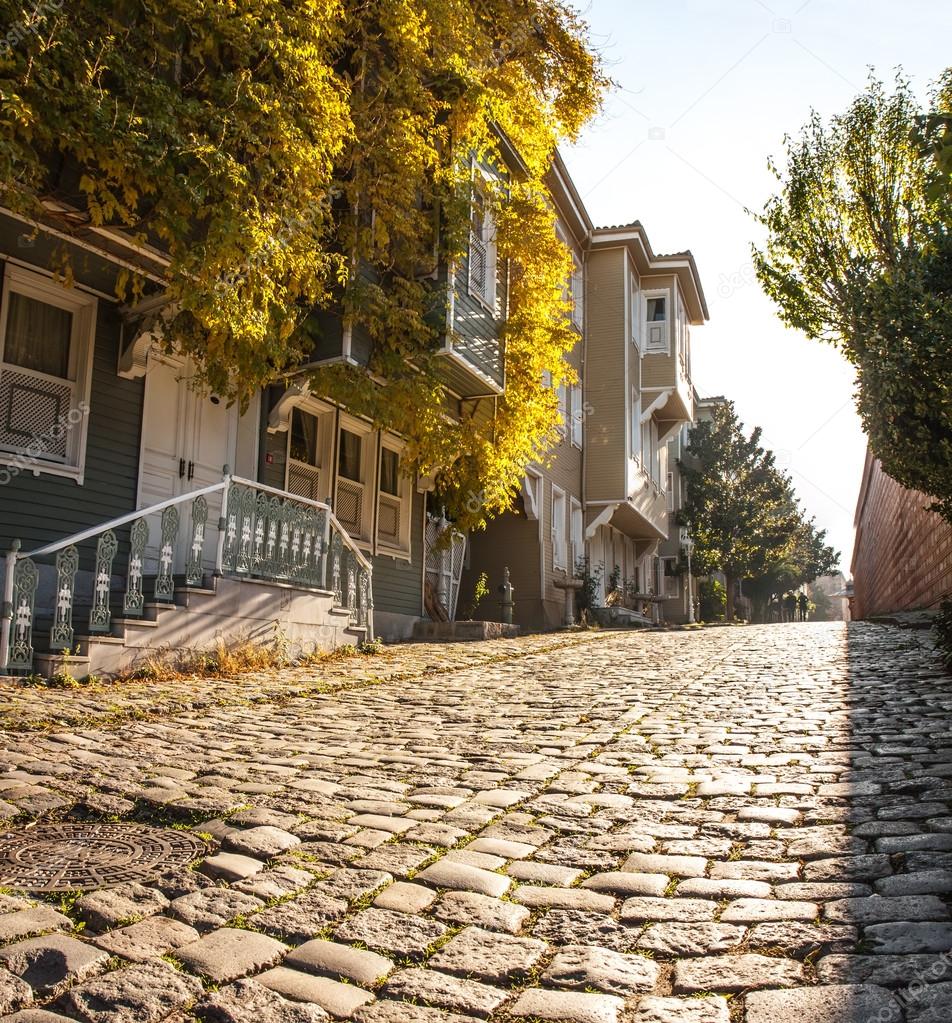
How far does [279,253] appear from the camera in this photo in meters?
9.88

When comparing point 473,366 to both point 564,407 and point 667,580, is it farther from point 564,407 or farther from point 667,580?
point 667,580

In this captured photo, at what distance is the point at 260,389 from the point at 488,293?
5326 millimetres

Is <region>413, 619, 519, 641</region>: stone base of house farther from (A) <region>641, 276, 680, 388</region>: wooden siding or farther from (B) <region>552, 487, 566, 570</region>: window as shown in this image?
(A) <region>641, 276, 680, 388</region>: wooden siding

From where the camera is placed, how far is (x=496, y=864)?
3.90 meters

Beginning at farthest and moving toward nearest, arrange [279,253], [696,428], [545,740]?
[696,428], [279,253], [545,740]

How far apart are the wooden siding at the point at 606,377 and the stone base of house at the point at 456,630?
972 cm

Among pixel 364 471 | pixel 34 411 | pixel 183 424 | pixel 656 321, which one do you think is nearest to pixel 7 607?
pixel 34 411

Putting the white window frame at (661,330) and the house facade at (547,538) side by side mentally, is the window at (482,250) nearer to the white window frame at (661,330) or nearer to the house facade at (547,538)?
the house facade at (547,538)

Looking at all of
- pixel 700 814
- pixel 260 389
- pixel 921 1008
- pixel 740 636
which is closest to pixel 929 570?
pixel 740 636

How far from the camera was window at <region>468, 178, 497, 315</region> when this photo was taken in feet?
51.6

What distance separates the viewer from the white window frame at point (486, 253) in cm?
1562

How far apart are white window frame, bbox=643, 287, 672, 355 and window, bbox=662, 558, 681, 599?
1158 centimetres

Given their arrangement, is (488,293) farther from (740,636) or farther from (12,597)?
(12,597)

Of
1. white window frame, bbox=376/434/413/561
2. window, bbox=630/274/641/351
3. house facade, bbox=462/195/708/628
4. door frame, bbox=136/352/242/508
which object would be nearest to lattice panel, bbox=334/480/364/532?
white window frame, bbox=376/434/413/561
